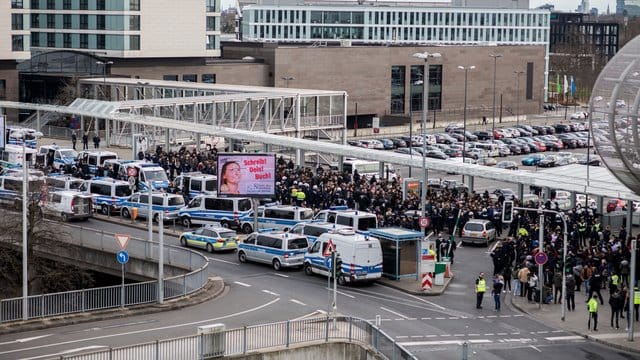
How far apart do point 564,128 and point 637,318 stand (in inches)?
3085

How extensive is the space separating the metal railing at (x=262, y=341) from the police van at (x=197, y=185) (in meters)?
24.2

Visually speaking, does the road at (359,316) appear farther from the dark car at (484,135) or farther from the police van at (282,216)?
the dark car at (484,135)

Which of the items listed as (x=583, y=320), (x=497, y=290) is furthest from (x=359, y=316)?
(x=583, y=320)

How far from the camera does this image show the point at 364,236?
4241cm

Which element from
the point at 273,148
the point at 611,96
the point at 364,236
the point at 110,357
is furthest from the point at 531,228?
the point at 273,148

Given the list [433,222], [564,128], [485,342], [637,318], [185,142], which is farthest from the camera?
[564,128]

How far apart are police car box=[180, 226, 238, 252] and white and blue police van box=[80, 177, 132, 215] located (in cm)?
875

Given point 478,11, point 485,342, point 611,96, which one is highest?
point 478,11

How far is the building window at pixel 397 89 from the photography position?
401ft

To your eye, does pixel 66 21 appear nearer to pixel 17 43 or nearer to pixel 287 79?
pixel 17 43

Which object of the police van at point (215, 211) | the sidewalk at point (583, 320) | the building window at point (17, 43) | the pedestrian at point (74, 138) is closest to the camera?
the sidewalk at point (583, 320)

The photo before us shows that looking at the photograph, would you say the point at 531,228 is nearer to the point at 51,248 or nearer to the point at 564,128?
the point at 51,248

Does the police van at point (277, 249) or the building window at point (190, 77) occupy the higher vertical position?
the building window at point (190, 77)

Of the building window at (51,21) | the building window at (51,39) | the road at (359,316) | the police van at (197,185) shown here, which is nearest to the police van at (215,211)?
the police van at (197,185)
